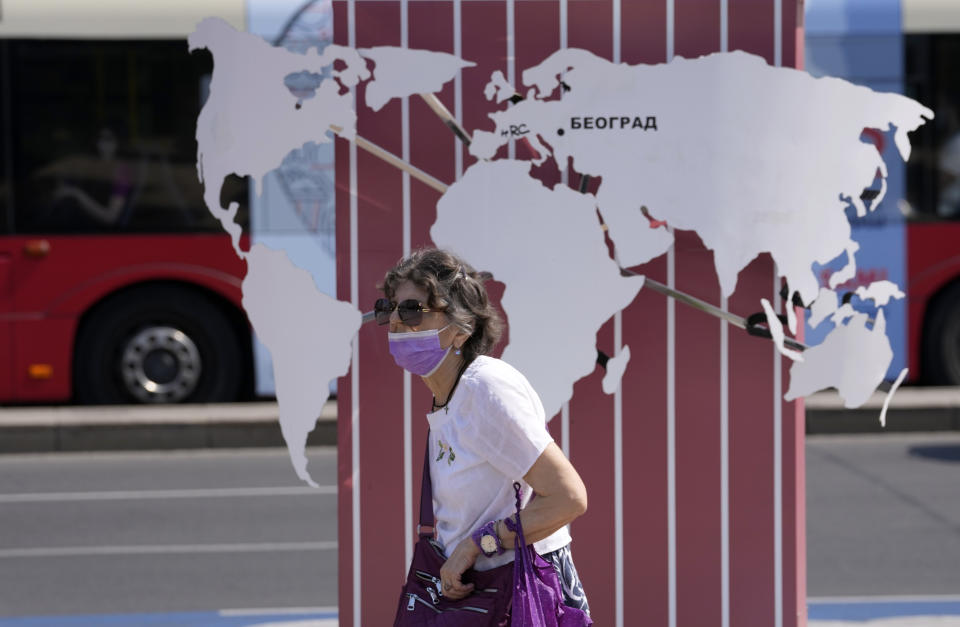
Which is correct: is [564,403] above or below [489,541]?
above

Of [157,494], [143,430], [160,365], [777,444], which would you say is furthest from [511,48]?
[160,365]

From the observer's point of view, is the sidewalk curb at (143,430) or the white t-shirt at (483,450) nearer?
the white t-shirt at (483,450)

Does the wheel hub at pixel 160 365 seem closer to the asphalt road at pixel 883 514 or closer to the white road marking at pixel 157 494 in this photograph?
the white road marking at pixel 157 494

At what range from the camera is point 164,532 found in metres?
8.31

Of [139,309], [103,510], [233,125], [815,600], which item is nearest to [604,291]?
[233,125]

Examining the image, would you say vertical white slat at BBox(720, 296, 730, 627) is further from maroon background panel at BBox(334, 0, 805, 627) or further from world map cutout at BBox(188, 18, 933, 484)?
world map cutout at BBox(188, 18, 933, 484)

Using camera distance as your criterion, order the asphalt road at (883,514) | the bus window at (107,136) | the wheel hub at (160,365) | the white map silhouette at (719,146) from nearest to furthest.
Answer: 1. the white map silhouette at (719,146)
2. the asphalt road at (883,514)
3. the bus window at (107,136)
4. the wheel hub at (160,365)

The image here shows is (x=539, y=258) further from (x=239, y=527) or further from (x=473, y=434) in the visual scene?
(x=239, y=527)

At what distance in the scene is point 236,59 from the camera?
450 centimetres

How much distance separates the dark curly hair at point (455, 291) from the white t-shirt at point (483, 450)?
9cm

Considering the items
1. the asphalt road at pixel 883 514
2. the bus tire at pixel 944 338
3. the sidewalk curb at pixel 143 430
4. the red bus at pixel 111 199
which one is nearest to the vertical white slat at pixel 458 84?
the asphalt road at pixel 883 514

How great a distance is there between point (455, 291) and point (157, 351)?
8.83 meters

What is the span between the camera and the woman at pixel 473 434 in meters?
2.95

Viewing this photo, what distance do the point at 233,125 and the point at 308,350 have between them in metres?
0.73
